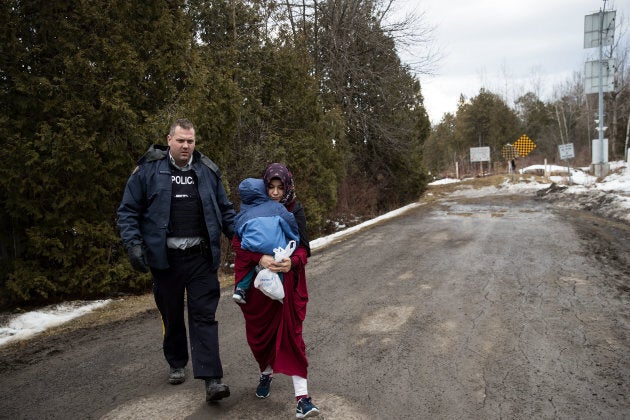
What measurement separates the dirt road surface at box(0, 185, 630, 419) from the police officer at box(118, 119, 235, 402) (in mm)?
520

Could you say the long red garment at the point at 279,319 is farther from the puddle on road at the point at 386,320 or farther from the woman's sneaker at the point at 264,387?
the puddle on road at the point at 386,320

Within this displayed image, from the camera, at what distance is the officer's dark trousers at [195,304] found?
3590 mm

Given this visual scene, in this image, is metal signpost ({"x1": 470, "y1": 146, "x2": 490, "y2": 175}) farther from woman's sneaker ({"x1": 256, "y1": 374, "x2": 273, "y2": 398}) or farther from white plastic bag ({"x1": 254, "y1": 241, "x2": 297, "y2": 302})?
white plastic bag ({"x1": 254, "y1": 241, "x2": 297, "y2": 302})

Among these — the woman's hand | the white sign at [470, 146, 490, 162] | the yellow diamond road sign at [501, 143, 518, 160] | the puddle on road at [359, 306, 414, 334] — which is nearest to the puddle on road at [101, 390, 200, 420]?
the woman's hand

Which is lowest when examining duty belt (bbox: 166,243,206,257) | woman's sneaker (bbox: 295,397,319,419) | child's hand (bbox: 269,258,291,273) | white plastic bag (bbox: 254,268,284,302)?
woman's sneaker (bbox: 295,397,319,419)

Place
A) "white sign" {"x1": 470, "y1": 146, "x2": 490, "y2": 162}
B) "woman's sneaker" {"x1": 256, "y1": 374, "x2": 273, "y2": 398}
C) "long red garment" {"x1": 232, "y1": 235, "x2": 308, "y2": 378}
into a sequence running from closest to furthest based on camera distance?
"long red garment" {"x1": 232, "y1": 235, "x2": 308, "y2": 378}
"woman's sneaker" {"x1": 256, "y1": 374, "x2": 273, "y2": 398}
"white sign" {"x1": 470, "y1": 146, "x2": 490, "y2": 162}

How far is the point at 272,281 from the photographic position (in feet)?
10.6

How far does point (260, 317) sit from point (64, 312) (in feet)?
13.1

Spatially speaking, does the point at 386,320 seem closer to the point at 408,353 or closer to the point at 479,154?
the point at 408,353

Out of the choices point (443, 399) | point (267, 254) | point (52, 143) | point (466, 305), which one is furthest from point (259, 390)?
point (52, 143)

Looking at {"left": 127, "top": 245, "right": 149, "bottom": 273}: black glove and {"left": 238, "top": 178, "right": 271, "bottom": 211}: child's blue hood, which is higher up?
{"left": 238, "top": 178, "right": 271, "bottom": 211}: child's blue hood

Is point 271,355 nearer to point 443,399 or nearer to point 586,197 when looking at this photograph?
point 443,399

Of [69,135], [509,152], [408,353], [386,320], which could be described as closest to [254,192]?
[408,353]

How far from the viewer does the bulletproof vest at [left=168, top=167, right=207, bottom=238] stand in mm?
3705
